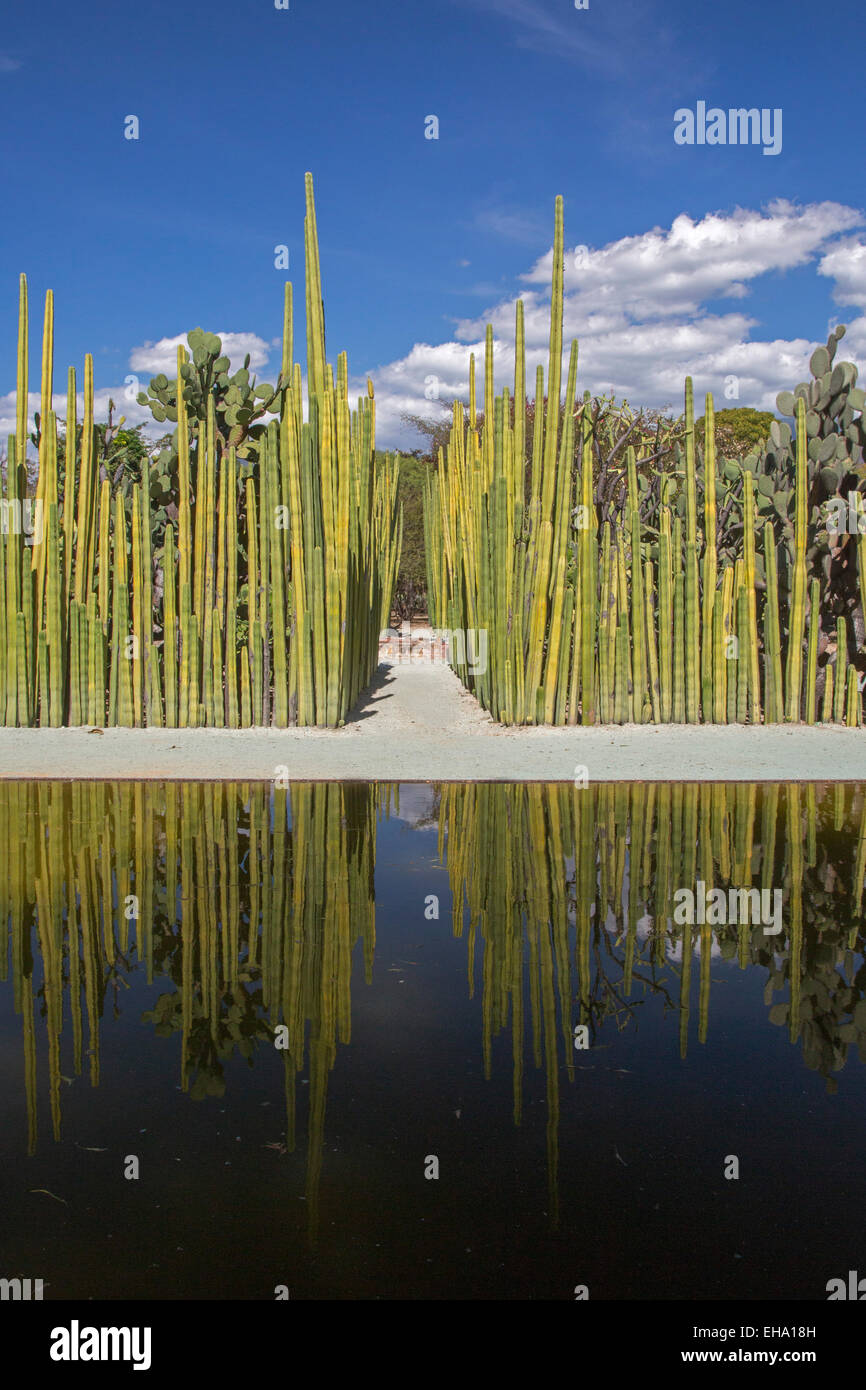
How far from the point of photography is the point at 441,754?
25.8ft

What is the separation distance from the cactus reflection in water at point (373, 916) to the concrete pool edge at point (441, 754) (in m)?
0.60

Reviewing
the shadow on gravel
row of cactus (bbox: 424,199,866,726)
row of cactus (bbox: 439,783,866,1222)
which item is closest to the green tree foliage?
the shadow on gravel

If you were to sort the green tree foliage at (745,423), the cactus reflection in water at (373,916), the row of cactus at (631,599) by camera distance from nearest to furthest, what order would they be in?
the cactus reflection in water at (373,916) → the row of cactus at (631,599) → the green tree foliage at (745,423)

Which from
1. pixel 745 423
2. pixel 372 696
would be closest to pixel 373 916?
pixel 372 696

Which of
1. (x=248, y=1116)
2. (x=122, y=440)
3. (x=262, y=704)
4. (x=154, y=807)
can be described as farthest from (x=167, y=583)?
(x=122, y=440)

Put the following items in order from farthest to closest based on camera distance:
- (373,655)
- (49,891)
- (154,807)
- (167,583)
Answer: (373,655)
(167,583)
(154,807)
(49,891)

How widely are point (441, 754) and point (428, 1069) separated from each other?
503cm

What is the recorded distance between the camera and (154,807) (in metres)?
5.98

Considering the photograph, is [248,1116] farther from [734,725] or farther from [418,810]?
[734,725]

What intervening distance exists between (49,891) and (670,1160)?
287 centimetres

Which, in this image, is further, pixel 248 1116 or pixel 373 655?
pixel 373 655

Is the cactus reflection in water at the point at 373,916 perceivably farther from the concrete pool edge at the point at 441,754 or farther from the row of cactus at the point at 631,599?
the row of cactus at the point at 631,599

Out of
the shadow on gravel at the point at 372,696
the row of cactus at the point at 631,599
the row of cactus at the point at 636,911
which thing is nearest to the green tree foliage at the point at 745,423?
the shadow on gravel at the point at 372,696

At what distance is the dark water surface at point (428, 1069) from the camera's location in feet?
6.87
